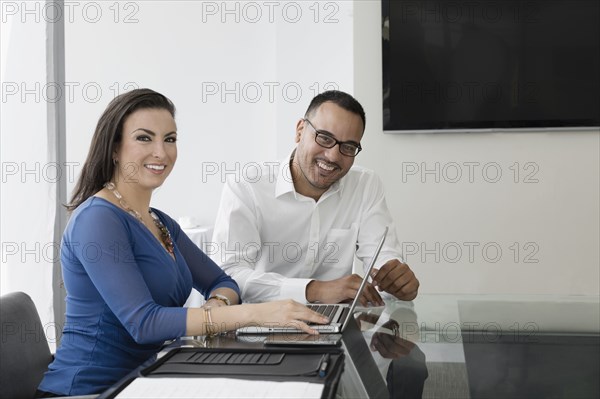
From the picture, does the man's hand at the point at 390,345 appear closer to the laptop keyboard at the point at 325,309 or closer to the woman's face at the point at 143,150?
the laptop keyboard at the point at 325,309

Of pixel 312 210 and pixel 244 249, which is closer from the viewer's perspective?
pixel 244 249

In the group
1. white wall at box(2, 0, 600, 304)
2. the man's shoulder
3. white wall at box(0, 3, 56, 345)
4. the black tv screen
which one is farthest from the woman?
the black tv screen

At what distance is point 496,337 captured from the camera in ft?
5.22

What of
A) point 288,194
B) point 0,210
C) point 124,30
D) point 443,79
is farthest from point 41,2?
point 443,79

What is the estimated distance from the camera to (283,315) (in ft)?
4.84

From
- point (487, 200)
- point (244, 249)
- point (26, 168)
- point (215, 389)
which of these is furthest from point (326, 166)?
point (26, 168)

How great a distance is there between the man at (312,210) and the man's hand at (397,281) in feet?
0.96

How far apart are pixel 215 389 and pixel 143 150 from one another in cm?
87

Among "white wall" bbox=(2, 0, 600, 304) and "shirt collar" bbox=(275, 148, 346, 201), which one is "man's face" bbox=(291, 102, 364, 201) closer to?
"shirt collar" bbox=(275, 148, 346, 201)

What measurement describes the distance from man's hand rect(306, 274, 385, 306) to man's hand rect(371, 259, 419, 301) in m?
0.07

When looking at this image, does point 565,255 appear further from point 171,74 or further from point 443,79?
point 171,74

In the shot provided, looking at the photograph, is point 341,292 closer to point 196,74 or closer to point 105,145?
point 105,145

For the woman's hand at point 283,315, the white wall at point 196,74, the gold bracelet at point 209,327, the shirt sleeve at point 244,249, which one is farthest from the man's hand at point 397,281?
the white wall at point 196,74

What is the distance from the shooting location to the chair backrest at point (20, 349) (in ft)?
4.81
